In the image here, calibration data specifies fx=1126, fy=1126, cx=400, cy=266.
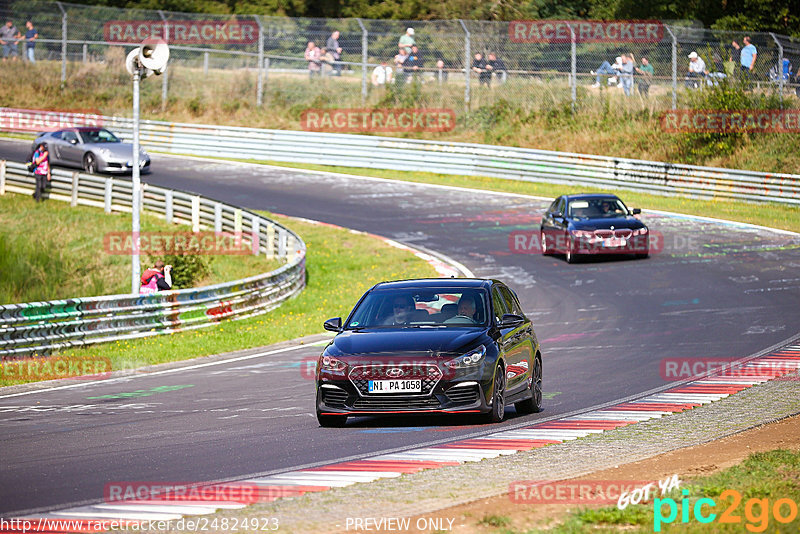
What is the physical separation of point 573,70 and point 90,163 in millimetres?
17219

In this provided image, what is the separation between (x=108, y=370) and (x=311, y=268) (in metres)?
11.9

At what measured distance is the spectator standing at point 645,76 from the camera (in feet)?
127

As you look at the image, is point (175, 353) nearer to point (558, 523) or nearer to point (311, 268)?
point (311, 268)

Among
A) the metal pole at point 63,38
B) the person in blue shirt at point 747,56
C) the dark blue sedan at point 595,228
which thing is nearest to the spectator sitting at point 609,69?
the person in blue shirt at point 747,56

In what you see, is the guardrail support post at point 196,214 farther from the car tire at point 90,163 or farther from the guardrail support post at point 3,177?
the guardrail support post at point 3,177

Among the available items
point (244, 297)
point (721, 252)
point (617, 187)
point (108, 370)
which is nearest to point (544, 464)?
point (108, 370)

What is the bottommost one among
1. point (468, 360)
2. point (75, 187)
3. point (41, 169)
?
point (75, 187)

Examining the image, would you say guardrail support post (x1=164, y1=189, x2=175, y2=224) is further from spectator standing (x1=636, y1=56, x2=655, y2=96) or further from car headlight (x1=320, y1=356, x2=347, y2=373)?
car headlight (x1=320, y1=356, x2=347, y2=373)

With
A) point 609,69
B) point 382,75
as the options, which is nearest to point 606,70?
point 609,69

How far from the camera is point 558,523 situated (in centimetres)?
668

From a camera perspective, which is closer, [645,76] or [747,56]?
[747,56]

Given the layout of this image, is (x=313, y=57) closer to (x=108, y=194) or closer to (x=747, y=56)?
(x=108, y=194)

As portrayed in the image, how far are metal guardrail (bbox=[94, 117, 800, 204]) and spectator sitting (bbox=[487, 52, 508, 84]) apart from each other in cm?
331

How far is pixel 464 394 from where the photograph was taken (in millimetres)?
10516
